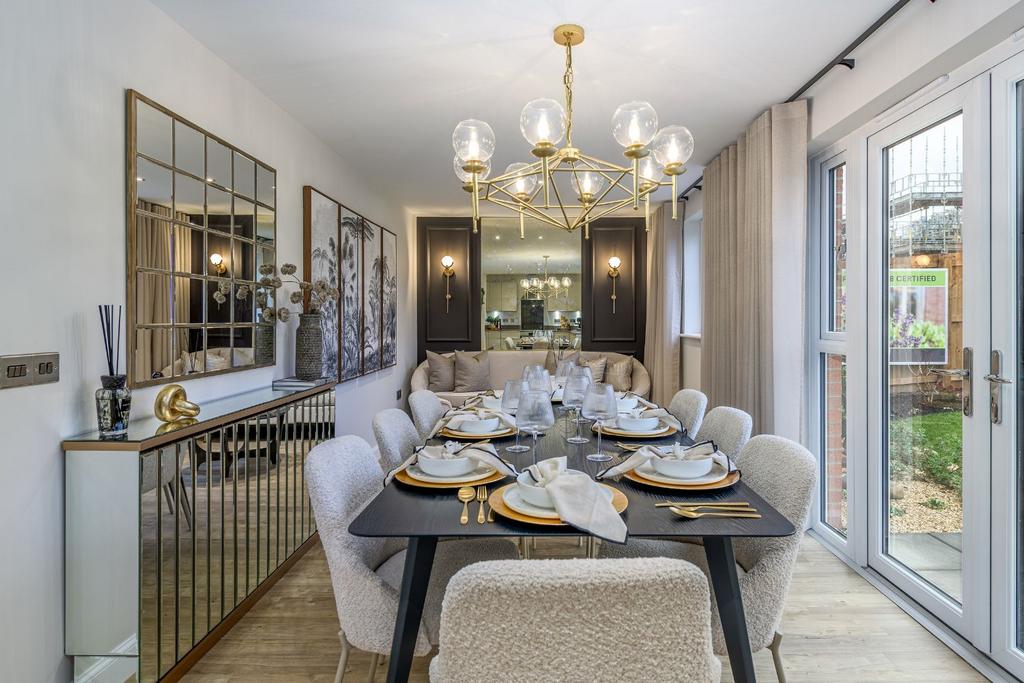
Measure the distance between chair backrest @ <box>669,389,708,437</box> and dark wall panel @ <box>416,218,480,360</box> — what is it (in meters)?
3.65

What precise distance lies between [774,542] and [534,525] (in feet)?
2.30

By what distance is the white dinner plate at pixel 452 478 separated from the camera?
151 cm

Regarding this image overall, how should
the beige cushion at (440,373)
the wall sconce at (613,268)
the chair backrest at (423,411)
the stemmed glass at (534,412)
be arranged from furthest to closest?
the wall sconce at (613,268), the beige cushion at (440,373), the chair backrest at (423,411), the stemmed glass at (534,412)

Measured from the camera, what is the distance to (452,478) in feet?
5.01

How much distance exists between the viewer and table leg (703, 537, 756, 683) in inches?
51.6

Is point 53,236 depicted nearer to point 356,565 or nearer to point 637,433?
point 356,565

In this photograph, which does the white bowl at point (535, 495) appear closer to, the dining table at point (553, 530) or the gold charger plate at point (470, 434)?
the dining table at point (553, 530)

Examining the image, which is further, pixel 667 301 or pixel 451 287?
pixel 451 287

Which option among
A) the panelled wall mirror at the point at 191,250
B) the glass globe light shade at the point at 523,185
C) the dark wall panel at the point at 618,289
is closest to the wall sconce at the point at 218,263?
the panelled wall mirror at the point at 191,250

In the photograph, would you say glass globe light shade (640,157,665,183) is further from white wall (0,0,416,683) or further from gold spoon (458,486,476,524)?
white wall (0,0,416,683)

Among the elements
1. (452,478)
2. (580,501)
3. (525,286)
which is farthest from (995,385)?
(525,286)

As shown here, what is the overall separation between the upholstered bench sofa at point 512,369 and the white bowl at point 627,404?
9.51ft

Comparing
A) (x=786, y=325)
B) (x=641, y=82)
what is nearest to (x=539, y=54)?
(x=641, y=82)

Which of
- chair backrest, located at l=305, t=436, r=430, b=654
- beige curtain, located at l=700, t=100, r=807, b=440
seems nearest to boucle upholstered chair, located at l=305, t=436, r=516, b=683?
chair backrest, located at l=305, t=436, r=430, b=654
